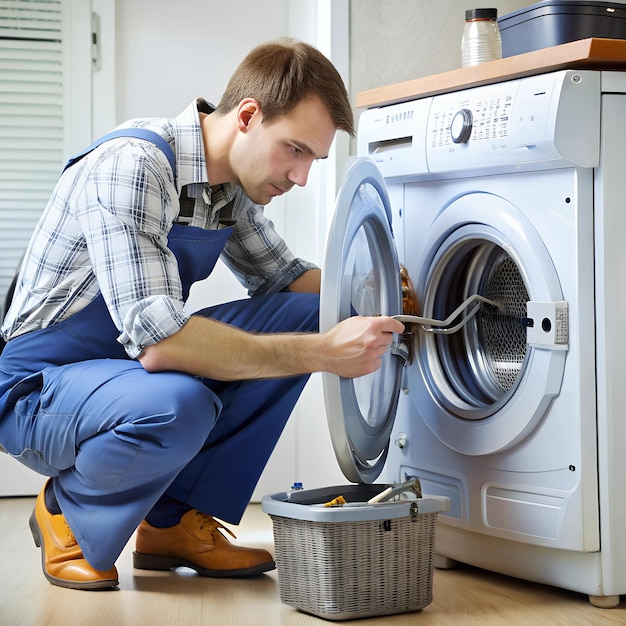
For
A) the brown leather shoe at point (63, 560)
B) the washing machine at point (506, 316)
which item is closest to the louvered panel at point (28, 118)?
the brown leather shoe at point (63, 560)

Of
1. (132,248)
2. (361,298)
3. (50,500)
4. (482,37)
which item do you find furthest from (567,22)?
(50,500)

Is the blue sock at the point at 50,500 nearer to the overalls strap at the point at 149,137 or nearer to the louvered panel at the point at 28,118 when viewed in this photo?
the overalls strap at the point at 149,137

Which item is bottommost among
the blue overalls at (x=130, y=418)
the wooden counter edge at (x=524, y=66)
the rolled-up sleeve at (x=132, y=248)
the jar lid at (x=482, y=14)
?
the blue overalls at (x=130, y=418)

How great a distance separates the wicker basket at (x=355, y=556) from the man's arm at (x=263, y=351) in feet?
0.76

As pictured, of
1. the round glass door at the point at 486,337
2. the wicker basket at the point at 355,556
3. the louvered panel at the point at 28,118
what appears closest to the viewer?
the wicker basket at the point at 355,556

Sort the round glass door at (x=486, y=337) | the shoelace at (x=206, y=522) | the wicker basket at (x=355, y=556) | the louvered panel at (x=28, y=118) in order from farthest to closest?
the louvered panel at (x=28, y=118) → the shoelace at (x=206, y=522) → the round glass door at (x=486, y=337) → the wicker basket at (x=355, y=556)

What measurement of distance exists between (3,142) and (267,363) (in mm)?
1448

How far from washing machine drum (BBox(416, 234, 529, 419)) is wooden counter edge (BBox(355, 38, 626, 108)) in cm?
30

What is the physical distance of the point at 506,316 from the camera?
6.04 ft

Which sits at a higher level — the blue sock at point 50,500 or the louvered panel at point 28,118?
the louvered panel at point 28,118

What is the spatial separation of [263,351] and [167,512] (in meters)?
0.50

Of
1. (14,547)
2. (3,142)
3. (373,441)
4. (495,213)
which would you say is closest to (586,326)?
(495,213)

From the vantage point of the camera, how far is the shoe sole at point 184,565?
71.0 inches

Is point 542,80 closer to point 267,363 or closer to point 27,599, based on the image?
point 267,363
